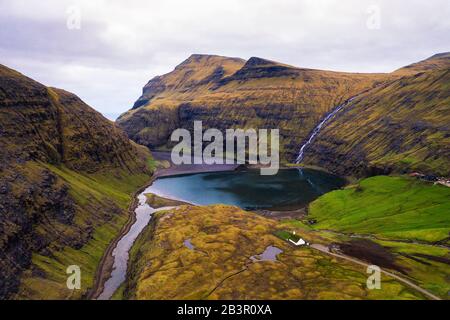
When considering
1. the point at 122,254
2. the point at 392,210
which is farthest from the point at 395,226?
the point at 122,254

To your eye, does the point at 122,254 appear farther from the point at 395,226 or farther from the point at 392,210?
the point at 392,210

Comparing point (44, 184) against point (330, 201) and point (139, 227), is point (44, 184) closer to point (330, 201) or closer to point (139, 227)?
point (139, 227)

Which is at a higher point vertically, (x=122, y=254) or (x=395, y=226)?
(x=395, y=226)

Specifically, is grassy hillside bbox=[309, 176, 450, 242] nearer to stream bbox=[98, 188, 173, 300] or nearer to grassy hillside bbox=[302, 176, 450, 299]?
grassy hillside bbox=[302, 176, 450, 299]

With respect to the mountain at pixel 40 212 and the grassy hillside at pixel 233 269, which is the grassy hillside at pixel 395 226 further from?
the mountain at pixel 40 212

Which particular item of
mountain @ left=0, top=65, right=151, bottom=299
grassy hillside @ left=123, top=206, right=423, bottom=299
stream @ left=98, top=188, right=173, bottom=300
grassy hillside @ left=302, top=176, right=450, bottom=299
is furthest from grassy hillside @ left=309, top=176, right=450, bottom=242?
mountain @ left=0, top=65, right=151, bottom=299

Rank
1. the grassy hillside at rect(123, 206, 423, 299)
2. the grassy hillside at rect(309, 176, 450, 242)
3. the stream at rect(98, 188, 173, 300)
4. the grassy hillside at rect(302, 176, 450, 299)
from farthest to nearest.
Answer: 1. the grassy hillside at rect(309, 176, 450, 242)
2. the stream at rect(98, 188, 173, 300)
3. the grassy hillside at rect(302, 176, 450, 299)
4. the grassy hillside at rect(123, 206, 423, 299)

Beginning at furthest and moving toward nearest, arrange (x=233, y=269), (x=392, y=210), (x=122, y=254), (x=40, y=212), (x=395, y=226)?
(x=392, y=210)
(x=395, y=226)
(x=122, y=254)
(x=40, y=212)
(x=233, y=269)
